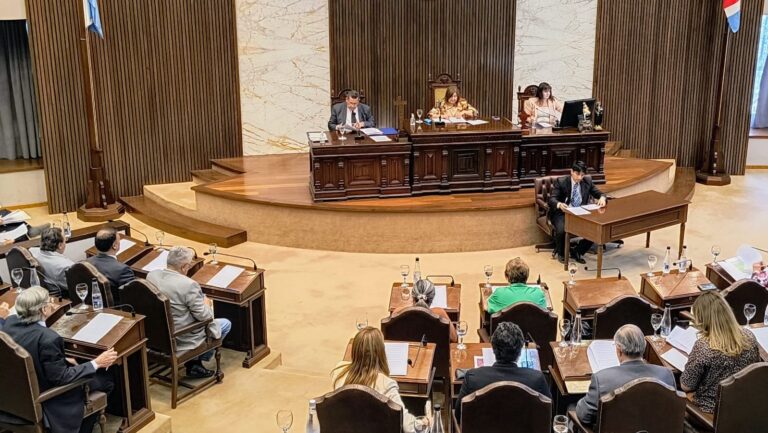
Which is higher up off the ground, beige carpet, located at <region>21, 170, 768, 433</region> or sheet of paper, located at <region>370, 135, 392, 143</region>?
sheet of paper, located at <region>370, 135, 392, 143</region>

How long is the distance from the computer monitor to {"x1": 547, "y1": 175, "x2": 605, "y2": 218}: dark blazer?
4.53 feet

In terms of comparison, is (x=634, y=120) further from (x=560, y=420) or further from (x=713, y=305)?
(x=560, y=420)

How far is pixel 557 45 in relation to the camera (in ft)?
38.3

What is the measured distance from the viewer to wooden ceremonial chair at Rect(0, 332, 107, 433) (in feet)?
12.9

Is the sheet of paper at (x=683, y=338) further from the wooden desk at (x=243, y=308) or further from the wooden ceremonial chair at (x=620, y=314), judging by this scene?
the wooden desk at (x=243, y=308)

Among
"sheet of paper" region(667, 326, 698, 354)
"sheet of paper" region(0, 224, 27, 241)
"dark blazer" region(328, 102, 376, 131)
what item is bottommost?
"sheet of paper" region(667, 326, 698, 354)

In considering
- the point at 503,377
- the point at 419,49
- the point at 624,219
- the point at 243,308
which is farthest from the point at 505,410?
the point at 419,49

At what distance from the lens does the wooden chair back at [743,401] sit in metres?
3.76

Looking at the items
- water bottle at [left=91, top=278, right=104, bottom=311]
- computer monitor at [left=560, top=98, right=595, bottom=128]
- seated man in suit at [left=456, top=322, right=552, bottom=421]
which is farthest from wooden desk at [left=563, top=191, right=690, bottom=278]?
water bottle at [left=91, top=278, right=104, bottom=311]

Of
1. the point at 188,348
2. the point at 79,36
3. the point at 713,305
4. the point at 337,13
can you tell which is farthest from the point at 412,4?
the point at 713,305

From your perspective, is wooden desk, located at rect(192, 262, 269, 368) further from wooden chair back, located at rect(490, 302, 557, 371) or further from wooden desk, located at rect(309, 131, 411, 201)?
wooden desk, located at rect(309, 131, 411, 201)

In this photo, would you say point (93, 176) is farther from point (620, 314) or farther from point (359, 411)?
point (359, 411)

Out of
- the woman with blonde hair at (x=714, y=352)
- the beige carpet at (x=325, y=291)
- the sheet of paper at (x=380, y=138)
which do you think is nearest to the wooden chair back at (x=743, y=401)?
the woman with blonde hair at (x=714, y=352)

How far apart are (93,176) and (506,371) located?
25.6 ft
